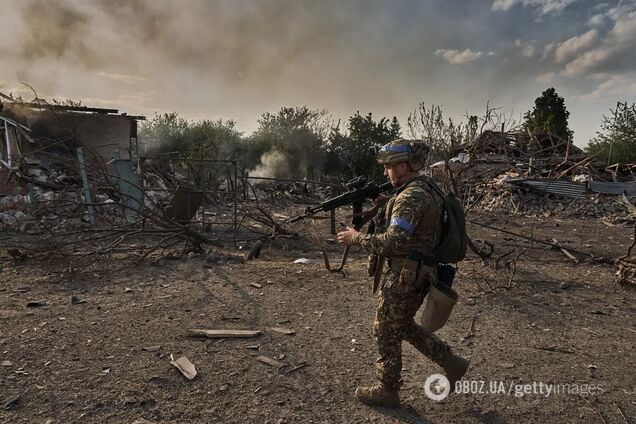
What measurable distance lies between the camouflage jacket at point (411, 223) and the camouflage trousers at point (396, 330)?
222mm

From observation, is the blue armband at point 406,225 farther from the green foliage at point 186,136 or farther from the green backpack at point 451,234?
the green foliage at point 186,136

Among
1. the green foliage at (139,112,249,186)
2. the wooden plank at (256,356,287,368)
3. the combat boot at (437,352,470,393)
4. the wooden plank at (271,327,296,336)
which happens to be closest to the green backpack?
the combat boot at (437,352,470,393)

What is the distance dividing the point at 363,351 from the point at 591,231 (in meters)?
9.65

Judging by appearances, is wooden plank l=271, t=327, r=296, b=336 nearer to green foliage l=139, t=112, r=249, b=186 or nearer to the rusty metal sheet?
the rusty metal sheet

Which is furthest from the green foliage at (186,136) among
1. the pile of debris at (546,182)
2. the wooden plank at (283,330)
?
the wooden plank at (283,330)

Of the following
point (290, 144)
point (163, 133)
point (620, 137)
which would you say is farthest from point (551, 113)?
point (163, 133)

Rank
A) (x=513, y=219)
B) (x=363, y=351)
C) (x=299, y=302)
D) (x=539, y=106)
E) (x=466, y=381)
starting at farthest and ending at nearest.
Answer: (x=539, y=106) < (x=513, y=219) < (x=299, y=302) < (x=363, y=351) < (x=466, y=381)

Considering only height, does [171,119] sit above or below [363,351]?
above

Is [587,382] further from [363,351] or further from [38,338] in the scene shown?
[38,338]

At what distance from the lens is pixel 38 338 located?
3.50 m

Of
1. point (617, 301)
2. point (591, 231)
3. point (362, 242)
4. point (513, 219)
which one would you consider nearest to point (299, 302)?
point (362, 242)

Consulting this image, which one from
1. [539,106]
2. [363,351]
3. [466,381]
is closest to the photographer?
[466,381]

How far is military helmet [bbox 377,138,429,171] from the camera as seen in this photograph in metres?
2.44

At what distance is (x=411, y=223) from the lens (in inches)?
89.6
